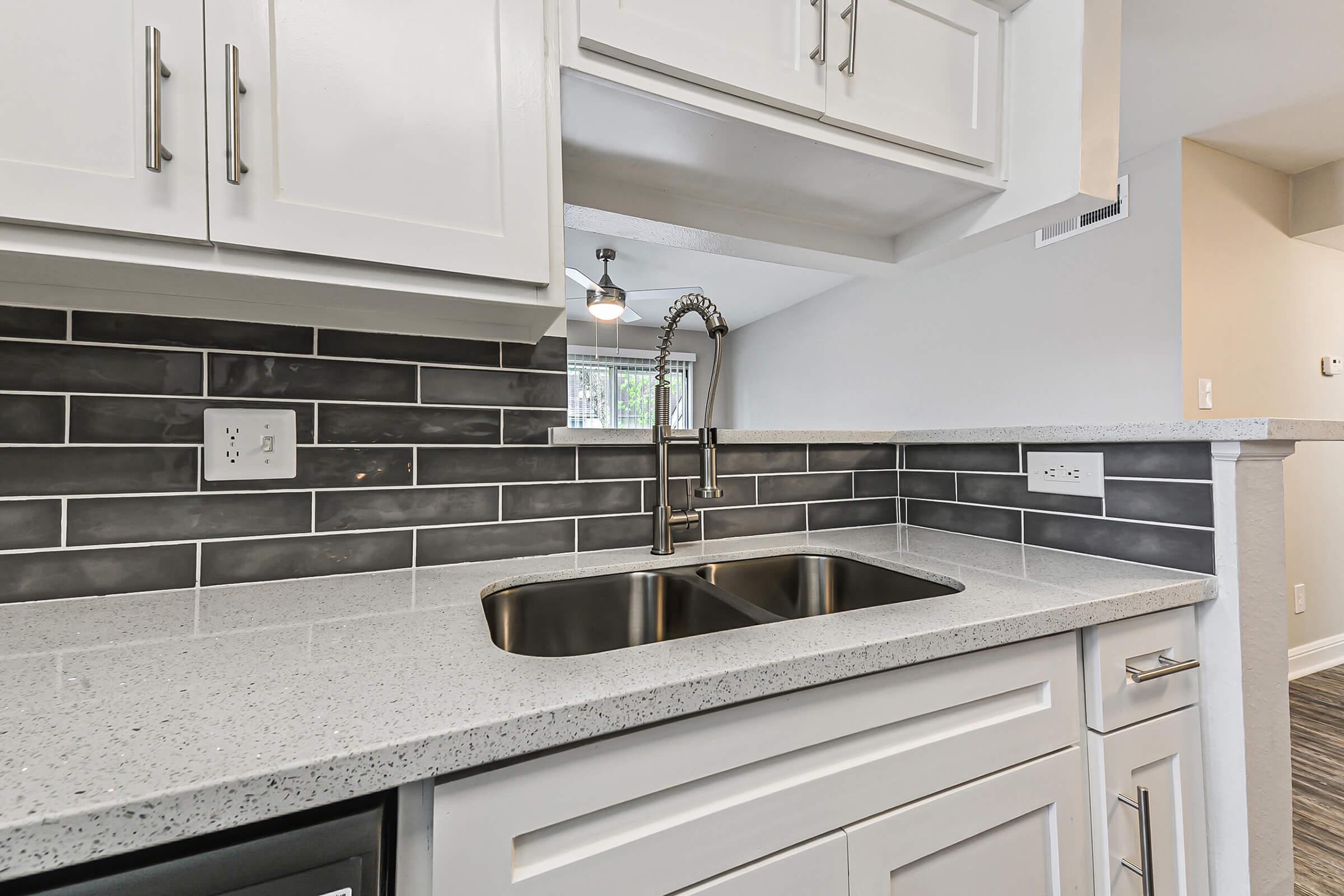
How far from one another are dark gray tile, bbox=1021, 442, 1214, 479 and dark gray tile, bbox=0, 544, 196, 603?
1663 mm

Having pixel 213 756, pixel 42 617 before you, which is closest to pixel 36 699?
pixel 213 756

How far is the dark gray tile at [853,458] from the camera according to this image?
4.76 feet

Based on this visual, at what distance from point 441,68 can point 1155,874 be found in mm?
1576

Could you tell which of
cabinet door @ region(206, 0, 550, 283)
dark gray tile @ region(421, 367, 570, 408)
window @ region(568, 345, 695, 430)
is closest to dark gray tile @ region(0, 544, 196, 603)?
dark gray tile @ region(421, 367, 570, 408)

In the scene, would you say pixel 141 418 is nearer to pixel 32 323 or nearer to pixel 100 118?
pixel 32 323

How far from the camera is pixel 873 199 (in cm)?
119

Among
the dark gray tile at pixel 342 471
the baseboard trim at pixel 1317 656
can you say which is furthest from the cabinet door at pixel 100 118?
the baseboard trim at pixel 1317 656

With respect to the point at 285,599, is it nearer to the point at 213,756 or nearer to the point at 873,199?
the point at 213,756

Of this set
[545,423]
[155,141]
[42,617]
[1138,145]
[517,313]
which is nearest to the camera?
[155,141]

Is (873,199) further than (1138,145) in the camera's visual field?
No

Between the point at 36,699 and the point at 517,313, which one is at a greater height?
the point at 517,313

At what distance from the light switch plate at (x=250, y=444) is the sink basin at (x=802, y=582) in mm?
786

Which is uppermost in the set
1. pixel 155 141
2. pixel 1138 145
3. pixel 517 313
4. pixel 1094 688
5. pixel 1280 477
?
pixel 1138 145

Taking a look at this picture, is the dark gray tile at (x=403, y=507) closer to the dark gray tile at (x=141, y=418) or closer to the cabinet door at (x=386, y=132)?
the dark gray tile at (x=141, y=418)
